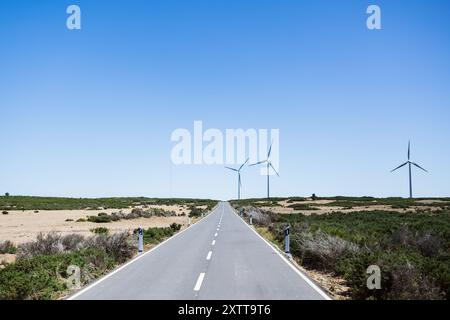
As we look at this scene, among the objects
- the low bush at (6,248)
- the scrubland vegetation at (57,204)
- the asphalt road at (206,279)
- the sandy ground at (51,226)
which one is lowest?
the scrubland vegetation at (57,204)

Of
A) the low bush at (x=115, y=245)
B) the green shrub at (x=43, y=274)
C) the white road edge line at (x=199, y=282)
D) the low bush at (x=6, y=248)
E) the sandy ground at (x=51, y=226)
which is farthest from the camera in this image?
the sandy ground at (x=51, y=226)

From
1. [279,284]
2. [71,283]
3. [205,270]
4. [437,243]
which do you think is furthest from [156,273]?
[437,243]

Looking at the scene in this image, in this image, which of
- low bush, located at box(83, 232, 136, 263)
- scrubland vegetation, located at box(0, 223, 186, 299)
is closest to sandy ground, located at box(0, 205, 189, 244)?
scrubland vegetation, located at box(0, 223, 186, 299)

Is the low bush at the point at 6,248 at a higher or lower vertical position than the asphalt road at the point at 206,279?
lower

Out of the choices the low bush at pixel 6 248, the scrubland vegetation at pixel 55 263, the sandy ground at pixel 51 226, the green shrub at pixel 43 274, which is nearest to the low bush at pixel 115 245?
the scrubland vegetation at pixel 55 263

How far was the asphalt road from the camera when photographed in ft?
29.3

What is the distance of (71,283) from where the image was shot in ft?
34.8

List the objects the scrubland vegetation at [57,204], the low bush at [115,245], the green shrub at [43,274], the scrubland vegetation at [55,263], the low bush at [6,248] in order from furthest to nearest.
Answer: the scrubland vegetation at [57,204] < the low bush at [6,248] < the low bush at [115,245] < the scrubland vegetation at [55,263] < the green shrub at [43,274]

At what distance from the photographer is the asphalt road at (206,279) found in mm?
8922

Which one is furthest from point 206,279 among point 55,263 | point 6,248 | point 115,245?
point 6,248

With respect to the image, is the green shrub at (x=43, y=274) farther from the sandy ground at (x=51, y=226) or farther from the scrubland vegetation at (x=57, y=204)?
the scrubland vegetation at (x=57, y=204)

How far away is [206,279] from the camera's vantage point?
1072 centimetres

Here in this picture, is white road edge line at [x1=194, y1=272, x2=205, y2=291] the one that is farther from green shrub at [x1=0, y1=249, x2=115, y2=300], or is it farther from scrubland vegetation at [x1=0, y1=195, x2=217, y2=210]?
scrubland vegetation at [x1=0, y1=195, x2=217, y2=210]
